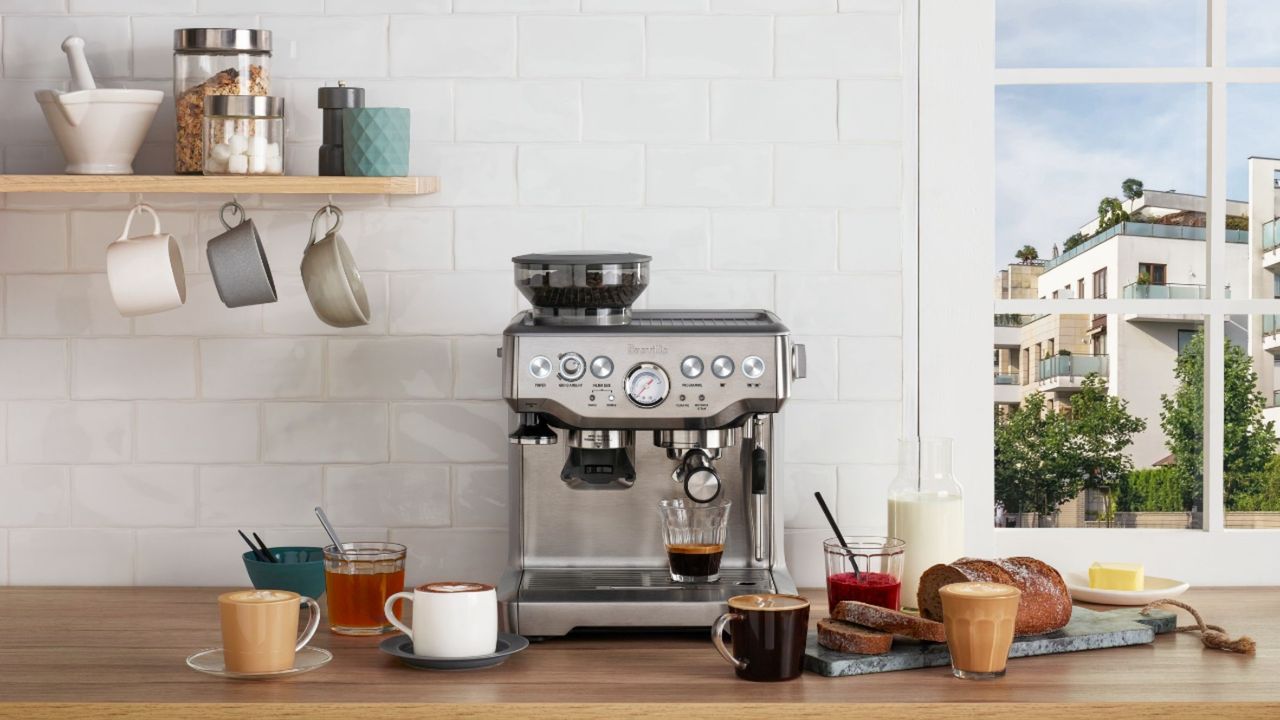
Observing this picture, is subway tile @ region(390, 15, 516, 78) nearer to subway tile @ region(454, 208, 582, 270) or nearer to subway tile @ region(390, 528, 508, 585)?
subway tile @ region(454, 208, 582, 270)

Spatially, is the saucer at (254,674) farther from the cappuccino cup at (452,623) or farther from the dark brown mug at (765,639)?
the dark brown mug at (765,639)

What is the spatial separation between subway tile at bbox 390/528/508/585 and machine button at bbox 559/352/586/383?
1.69 ft

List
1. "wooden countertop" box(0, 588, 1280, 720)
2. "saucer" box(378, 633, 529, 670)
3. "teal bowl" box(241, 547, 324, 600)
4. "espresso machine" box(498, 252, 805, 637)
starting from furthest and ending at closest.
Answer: "teal bowl" box(241, 547, 324, 600)
"espresso machine" box(498, 252, 805, 637)
"saucer" box(378, 633, 529, 670)
"wooden countertop" box(0, 588, 1280, 720)

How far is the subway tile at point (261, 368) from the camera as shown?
212 cm

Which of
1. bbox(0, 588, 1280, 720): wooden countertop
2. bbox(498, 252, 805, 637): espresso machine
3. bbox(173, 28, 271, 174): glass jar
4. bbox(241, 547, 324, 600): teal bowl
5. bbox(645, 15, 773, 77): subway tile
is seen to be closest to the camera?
bbox(0, 588, 1280, 720): wooden countertop

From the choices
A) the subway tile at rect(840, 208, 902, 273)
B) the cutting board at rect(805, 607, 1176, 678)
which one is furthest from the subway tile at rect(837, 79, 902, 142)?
the cutting board at rect(805, 607, 1176, 678)

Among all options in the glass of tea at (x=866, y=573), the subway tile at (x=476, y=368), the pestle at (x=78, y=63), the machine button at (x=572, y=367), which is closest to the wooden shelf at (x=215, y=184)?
the pestle at (x=78, y=63)

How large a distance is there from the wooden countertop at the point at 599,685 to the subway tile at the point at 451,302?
21.4 inches

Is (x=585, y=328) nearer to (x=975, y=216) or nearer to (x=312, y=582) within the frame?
(x=312, y=582)

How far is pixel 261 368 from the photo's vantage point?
2.12 meters

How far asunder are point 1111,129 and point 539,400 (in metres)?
1.10

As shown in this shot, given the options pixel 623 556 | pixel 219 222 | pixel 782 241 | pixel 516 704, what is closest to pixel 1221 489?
pixel 782 241

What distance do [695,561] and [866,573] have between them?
0.73 ft

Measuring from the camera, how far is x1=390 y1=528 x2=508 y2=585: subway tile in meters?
2.12
